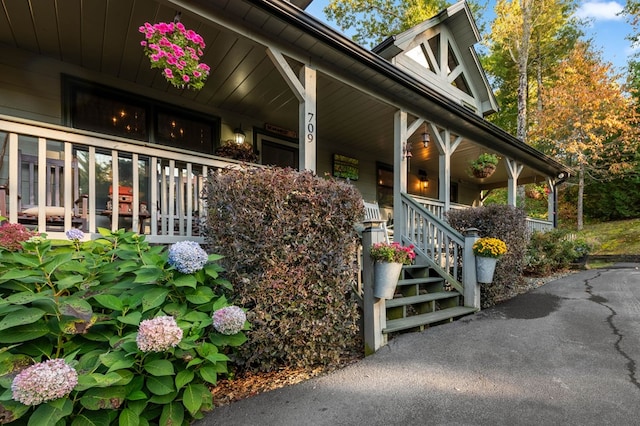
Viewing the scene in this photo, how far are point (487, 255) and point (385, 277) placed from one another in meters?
1.93

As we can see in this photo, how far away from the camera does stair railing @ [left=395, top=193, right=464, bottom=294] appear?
4.28m

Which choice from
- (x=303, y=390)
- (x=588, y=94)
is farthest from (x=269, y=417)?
(x=588, y=94)

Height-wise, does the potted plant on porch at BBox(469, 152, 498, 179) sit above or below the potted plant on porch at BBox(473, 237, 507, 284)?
above

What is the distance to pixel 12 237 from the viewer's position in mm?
2105

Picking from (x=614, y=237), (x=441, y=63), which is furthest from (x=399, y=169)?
(x=614, y=237)

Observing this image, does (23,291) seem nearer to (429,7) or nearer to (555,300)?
(555,300)

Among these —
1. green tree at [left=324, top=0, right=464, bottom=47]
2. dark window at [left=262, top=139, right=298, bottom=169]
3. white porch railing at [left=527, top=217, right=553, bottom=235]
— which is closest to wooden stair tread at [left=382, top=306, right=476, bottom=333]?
dark window at [left=262, top=139, right=298, bottom=169]

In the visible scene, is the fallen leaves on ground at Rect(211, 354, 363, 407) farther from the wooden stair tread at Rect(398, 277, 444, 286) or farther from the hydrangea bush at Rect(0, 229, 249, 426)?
the wooden stair tread at Rect(398, 277, 444, 286)

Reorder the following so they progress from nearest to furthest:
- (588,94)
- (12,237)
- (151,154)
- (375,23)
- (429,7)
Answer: (12,237) < (151,154) < (588,94) < (429,7) < (375,23)

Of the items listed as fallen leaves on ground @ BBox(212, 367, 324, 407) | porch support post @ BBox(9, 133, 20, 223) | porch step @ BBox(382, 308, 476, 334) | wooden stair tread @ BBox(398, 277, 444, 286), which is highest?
porch support post @ BBox(9, 133, 20, 223)

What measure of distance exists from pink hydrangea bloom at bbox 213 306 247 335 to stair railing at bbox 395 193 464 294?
3211 mm

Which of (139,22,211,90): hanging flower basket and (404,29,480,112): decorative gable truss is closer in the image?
(139,22,211,90): hanging flower basket

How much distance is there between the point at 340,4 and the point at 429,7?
15.6ft

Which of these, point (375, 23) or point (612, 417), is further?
point (375, 23)
